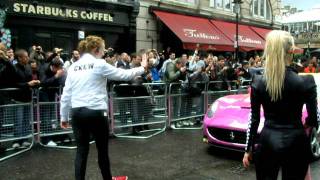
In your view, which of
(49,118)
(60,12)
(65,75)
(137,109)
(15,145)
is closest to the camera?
(15,145)

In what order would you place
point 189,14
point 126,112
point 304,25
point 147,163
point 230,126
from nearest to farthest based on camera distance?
point 147,163 < point 230,126 < point 126,112 < point 189,14 < point 304,25

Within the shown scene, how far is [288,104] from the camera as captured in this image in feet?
10.7

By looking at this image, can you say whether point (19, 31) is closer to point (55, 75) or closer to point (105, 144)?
point (55, 75)

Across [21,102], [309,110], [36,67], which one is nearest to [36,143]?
[21,102]

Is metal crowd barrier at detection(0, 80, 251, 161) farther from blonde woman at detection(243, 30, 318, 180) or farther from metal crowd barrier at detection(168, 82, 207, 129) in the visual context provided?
blonde woman at detection(243, 30, 318, 180)

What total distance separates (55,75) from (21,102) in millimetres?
792

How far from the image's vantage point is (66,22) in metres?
15.0

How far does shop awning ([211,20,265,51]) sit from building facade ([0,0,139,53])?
5980 millimetres

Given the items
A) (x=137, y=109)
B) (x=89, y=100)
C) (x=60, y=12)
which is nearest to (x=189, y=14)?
(x=60, y=12)

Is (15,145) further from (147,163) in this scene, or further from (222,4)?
(222,4)

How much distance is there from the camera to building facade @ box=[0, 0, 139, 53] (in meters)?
13.5

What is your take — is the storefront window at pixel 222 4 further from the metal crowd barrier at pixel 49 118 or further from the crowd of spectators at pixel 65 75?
the metal crowd barrier at pixel 49 118

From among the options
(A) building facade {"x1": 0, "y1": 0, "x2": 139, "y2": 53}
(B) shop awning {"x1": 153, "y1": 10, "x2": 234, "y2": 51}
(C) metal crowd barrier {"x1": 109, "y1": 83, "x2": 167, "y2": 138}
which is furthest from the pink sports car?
(B) shop awning {"x1": 153, "y1": 10, "x2": 234, "y2": 51}

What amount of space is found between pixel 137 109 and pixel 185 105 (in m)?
1.61
